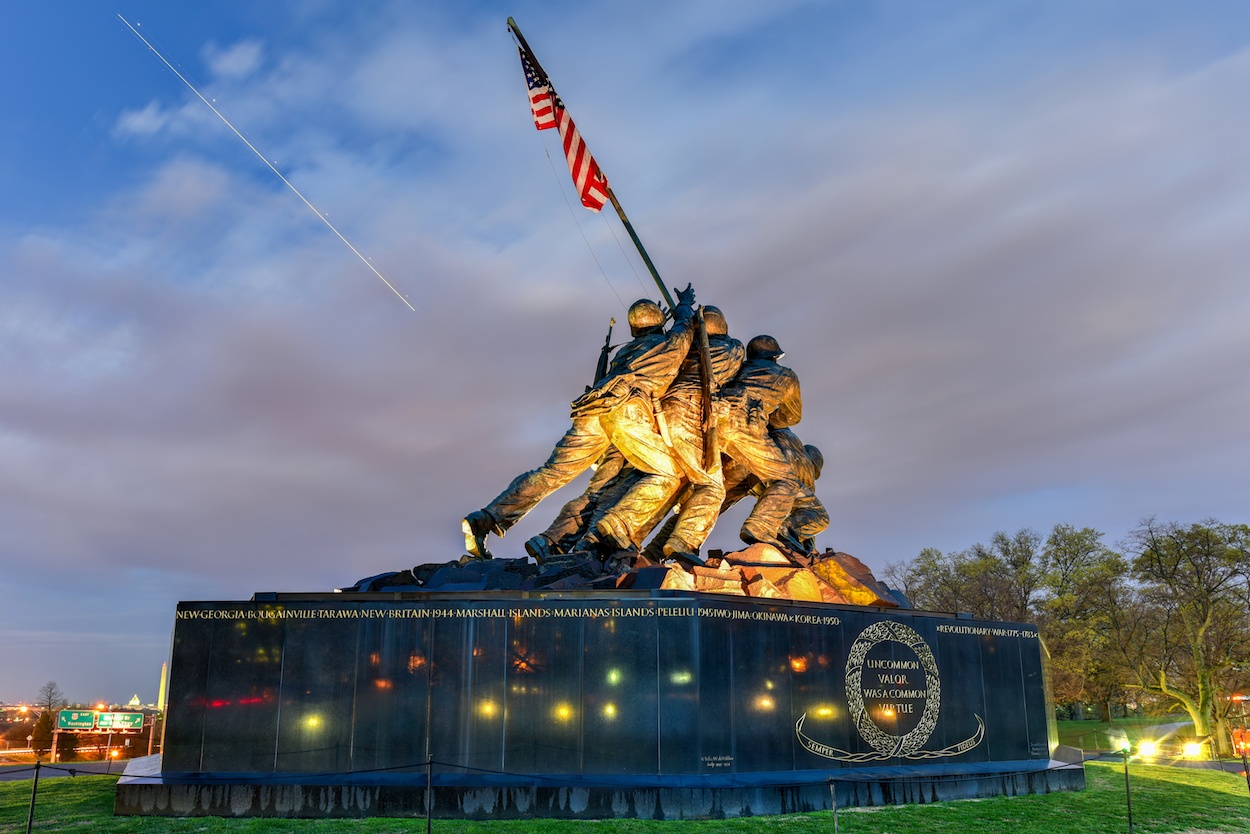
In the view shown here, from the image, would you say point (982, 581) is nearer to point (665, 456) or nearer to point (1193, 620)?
point (1193, 620)

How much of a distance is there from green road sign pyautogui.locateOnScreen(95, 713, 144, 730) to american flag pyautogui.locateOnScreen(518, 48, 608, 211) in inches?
626

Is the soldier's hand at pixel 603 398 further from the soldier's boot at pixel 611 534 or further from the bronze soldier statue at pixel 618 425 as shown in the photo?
the soldier's boot at pixel 611 534

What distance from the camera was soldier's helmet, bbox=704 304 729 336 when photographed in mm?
16078

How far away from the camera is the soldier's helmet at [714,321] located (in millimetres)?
16078

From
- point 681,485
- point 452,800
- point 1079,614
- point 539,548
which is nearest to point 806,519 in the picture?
point 681,485

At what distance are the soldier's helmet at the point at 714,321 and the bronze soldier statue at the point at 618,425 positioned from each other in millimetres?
864

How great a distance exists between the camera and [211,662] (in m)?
11.4

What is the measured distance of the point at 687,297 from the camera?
15.9 metres

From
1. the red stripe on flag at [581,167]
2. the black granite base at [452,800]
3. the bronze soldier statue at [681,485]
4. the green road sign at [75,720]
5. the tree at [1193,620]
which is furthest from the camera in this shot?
the tree at [1193,620]

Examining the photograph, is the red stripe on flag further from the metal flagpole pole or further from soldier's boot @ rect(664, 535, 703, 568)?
soldier's boot @ rect(664, 535, 703, 568)

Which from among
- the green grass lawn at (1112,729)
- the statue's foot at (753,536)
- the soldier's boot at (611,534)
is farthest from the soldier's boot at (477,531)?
the green grass lawn at (1112,729)

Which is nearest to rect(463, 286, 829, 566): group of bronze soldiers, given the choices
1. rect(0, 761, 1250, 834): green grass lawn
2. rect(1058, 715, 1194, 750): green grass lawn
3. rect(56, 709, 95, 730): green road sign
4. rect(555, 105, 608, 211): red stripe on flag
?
rect(555, 105, 608, 211): red stripe on flag

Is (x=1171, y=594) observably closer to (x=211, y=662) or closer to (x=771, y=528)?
(x=771, y=528)

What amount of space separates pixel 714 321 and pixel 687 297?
2.11ft
